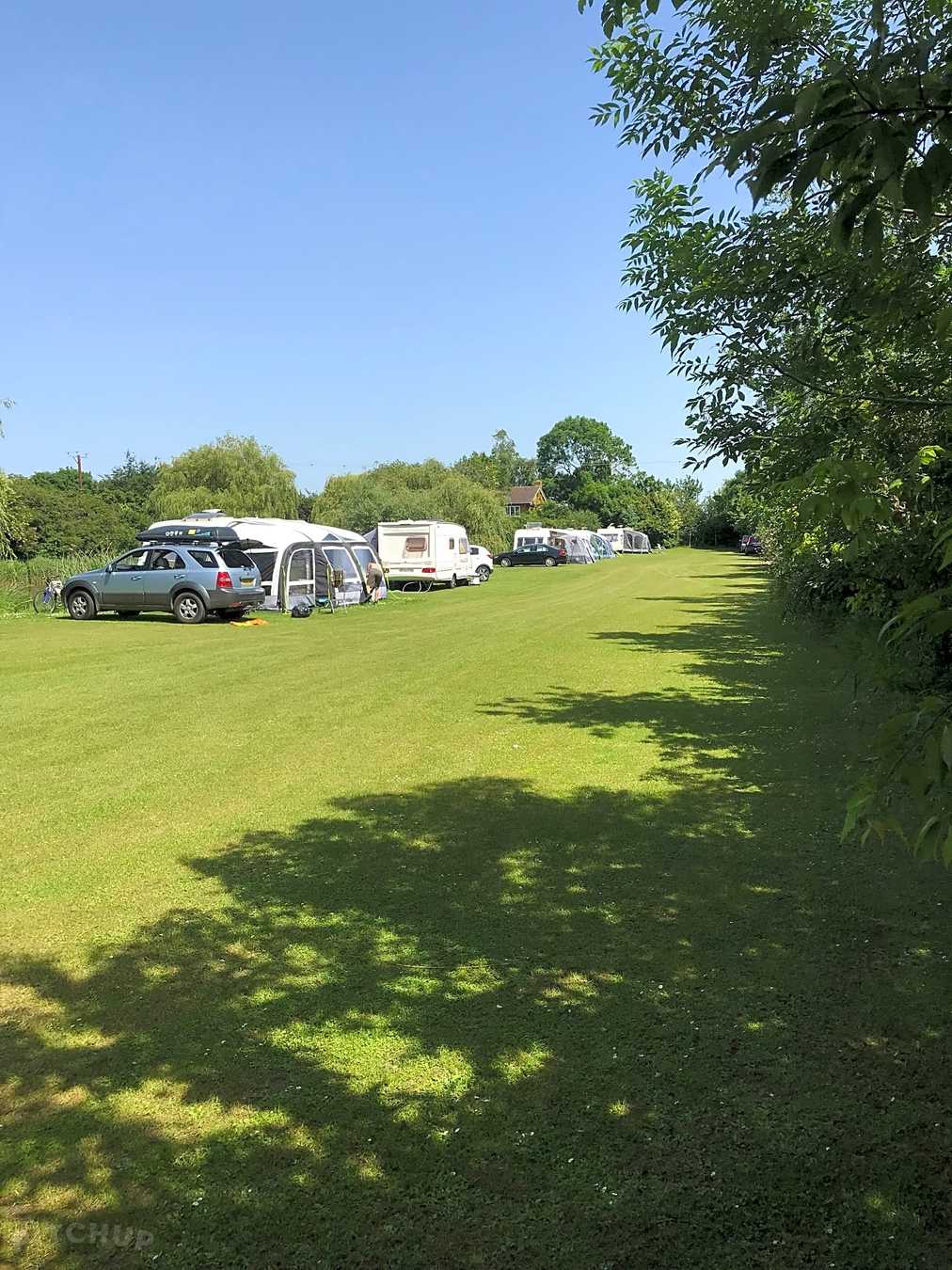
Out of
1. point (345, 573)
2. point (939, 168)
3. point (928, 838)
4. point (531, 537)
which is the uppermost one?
point (531, 537)

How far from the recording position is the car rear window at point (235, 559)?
2089 cm

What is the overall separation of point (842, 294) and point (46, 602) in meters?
23.4

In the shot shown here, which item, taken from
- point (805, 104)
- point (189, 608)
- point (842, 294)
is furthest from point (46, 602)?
point (805, 104)

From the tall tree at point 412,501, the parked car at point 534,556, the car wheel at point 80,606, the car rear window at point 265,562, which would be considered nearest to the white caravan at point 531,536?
the tall tree at point 412,501

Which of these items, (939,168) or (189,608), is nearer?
(939,168)

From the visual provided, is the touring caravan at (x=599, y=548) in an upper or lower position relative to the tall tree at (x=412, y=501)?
lower

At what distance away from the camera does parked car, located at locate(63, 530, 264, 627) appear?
20.4 metres

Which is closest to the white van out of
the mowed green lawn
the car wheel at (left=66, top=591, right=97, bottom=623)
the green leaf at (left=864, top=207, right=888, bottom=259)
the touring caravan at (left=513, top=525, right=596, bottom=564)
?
the car wheel at (left=66, top=591, right=97, bottom=623)

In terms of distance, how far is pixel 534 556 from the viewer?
5434 centimetres

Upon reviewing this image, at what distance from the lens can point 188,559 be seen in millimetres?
20641

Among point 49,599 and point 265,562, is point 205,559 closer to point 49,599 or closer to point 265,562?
point 265,562

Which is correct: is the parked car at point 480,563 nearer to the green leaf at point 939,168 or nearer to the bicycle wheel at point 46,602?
the bicycle wheel at point 46,602

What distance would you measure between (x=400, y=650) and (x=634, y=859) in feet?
34.2

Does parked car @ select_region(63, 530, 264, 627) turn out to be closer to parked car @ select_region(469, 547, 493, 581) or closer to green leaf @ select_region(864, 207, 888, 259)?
parked car @ select_region(469, 547, 493, 581)
